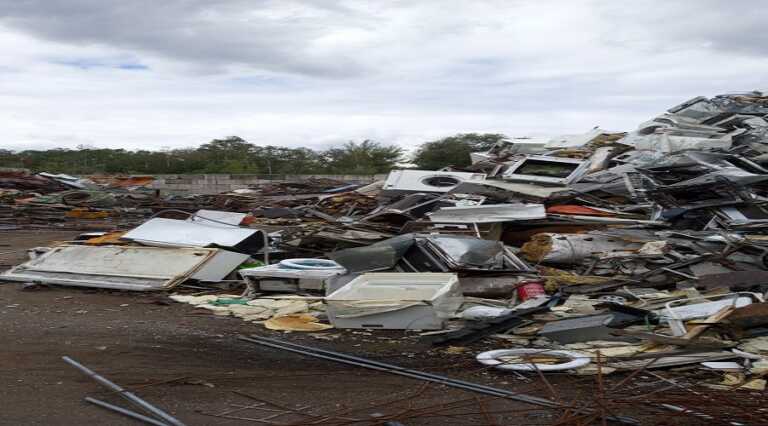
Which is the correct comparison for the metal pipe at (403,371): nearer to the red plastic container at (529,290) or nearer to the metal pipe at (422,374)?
the metal pipe at (422,374)

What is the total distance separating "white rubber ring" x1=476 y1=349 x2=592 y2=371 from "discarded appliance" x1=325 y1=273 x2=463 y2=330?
77cm

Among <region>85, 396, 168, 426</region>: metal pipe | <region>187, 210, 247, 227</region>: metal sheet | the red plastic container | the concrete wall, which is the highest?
the concrete wall

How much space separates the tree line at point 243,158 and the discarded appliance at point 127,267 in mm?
22146

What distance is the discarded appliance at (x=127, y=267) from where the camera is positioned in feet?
26.1

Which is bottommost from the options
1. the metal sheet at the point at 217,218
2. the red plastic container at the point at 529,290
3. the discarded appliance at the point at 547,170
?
the red plastic container at the point at 529,290

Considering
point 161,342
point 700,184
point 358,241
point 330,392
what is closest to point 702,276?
point 700,184

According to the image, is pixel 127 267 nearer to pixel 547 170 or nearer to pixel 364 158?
pixel 547 170

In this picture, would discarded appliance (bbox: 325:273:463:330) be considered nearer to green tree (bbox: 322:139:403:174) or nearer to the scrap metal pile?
the scrap metal pile

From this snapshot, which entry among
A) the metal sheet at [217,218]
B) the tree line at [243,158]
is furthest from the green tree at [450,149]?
the metal sheet at [217,218]

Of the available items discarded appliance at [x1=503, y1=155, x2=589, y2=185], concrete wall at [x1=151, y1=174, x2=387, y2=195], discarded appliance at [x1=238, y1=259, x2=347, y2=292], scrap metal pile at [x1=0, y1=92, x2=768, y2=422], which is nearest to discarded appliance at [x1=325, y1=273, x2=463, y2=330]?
scrap metal pile at [x1=0, y1=92, x2=768, y2=422]

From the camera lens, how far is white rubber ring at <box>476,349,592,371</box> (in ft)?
15.2

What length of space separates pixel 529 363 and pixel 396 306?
136 centimetres

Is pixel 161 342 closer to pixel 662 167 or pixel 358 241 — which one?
pixel 358 241

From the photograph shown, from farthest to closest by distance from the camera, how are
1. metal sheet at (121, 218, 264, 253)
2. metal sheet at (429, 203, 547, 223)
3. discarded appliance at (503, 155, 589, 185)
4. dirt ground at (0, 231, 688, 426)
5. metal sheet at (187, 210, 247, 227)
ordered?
discarded appliance at (503, 155, 589, 185)
metal sheet at (187, 210, 247, 227)
metal sheet at (429, 203, 547, 223)
metal sheet at (121, 218, 264, 253)
dirt ground at (0, 231, 688, 426)
